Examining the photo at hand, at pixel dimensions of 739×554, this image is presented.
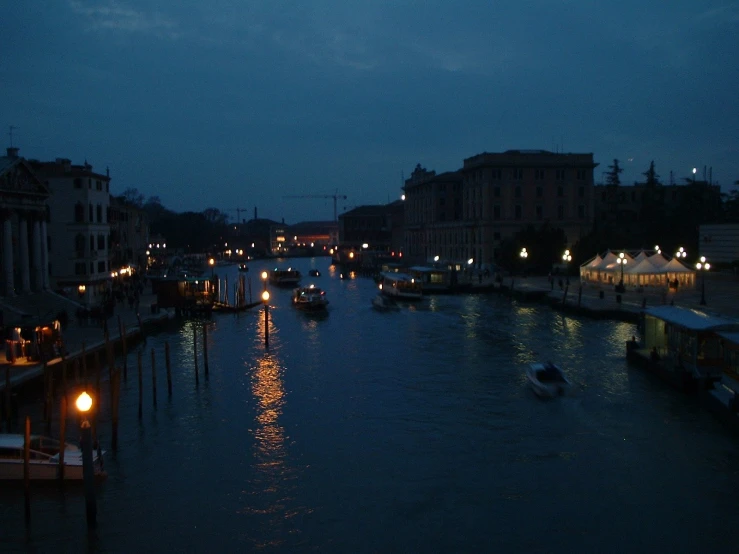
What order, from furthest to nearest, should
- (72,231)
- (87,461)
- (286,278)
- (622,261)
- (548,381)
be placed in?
1. (286,278)
2. (622,261)
3. (72,231)
4. (548,381)
5. (87,461)

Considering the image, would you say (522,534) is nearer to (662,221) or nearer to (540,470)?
(540,470)

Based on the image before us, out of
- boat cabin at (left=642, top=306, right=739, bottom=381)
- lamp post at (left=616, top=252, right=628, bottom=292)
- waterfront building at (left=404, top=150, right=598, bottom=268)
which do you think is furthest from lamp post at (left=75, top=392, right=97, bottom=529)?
waterfront building at (left=404, top=150, right=598, bottom=268)

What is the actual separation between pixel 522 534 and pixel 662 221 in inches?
2217

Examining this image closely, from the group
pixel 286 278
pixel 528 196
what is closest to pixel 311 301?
pixel 286 278

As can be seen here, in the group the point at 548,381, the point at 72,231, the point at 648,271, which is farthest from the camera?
the point at 648,271

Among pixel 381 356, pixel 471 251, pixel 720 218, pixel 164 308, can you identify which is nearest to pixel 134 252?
pixel 164 308

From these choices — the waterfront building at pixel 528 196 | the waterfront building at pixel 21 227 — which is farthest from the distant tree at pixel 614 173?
the waterfront building at pixel 21 227

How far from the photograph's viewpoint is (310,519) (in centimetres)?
1306

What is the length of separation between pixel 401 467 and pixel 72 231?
98.7ft

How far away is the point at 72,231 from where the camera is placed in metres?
39.8

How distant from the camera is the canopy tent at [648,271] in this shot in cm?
4175

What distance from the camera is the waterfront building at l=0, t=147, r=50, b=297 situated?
3002 centimetres

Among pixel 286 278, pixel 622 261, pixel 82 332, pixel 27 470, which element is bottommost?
pixel 27 470

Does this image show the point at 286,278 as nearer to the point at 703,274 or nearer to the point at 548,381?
the point at 703,274
